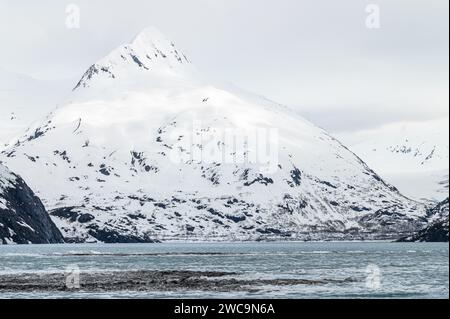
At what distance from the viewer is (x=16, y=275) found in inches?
6255

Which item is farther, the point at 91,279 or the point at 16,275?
the point at 16,275

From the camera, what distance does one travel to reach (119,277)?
15275cm
